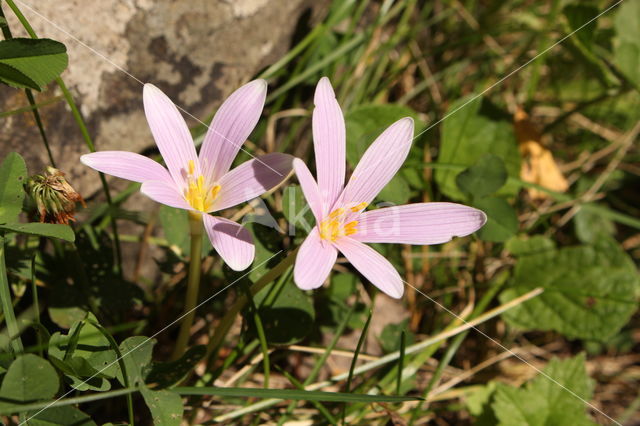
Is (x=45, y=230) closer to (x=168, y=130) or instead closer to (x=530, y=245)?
(x=168, y=130)

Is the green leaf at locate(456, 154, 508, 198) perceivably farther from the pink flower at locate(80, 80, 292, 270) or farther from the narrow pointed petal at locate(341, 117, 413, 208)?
the pink flower at locate(80, 80, 292, 270)

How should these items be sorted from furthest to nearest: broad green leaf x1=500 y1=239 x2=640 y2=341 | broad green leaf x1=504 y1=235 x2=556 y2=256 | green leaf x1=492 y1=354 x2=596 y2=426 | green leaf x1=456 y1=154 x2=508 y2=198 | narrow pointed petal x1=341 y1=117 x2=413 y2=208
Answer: broad green leaf x1=504 y1=235 x2=556 y2=256
broad green leaf x1=500 y1=239 x2=640 y2=341
green leaf x1=456 y1=154 x2=508 y2=198
green leaf x1=492 y1=354 x2=596 y2=426
narrow pointed petal x1=341 y1=117 x2=413 y2=208

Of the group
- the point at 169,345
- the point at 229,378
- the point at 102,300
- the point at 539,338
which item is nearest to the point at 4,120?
the point at 102,300

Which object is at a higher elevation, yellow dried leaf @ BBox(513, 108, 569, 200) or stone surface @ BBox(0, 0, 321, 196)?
stone surface @ BBox(0, 0, 321, 196)

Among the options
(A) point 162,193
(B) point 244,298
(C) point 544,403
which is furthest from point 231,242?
(C) point 544,403

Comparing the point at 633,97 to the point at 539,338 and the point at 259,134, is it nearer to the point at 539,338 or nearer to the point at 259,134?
the point at 539,338

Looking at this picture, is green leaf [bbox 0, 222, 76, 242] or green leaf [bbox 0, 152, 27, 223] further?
green leaf [bbox 0, 152, 27, 223]

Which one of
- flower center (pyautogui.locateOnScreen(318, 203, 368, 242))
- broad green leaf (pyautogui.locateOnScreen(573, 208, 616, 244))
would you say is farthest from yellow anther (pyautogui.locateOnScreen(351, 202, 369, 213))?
broad green leaf (pyautogui.locateOnScreen(573, 208, 616, 244))
